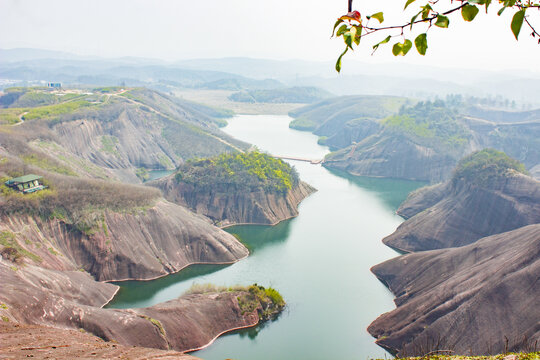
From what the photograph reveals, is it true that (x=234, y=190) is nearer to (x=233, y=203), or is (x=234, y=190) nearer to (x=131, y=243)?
(x=233, y=203)

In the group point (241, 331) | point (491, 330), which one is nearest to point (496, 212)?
point (491, 330)

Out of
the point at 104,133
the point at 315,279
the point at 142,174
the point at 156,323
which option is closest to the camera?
the point at 156,323

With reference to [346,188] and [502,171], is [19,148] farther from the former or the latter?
[502,171]

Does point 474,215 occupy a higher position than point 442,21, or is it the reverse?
point 442,21

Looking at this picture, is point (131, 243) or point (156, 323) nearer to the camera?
point (156, 323)

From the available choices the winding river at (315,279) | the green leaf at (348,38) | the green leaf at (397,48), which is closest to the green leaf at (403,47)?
the green leaf at (397,48)

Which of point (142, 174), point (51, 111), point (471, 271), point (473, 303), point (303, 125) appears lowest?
point (142, 174)

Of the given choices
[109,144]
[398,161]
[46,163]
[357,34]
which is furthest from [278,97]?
[357,34]
